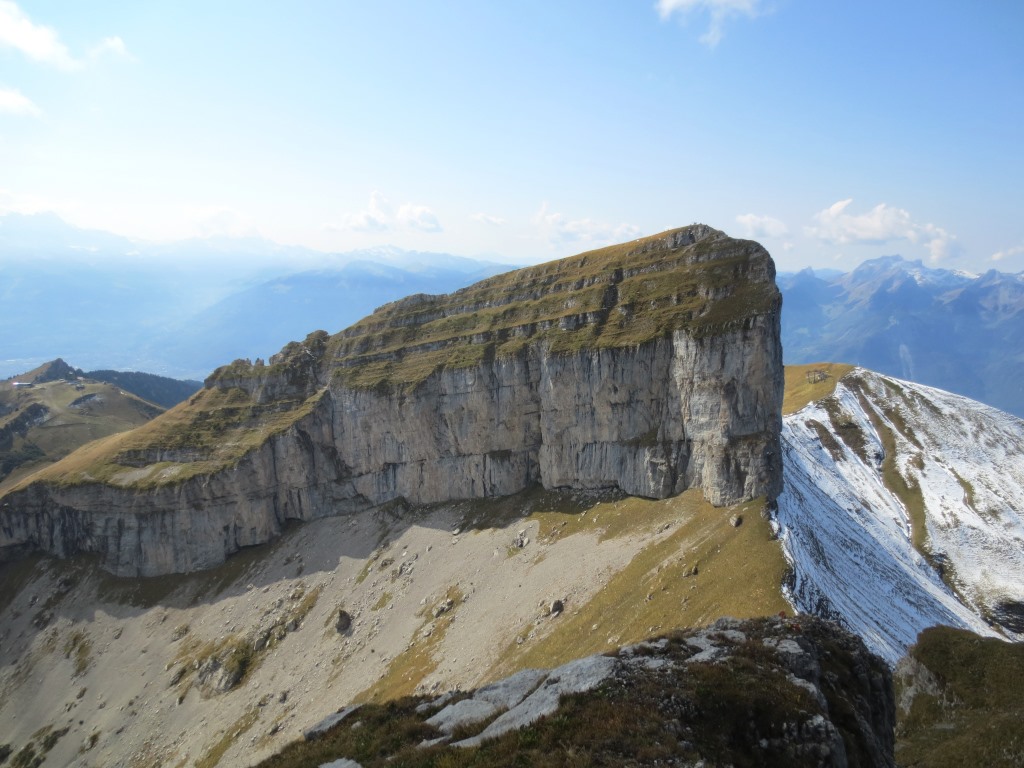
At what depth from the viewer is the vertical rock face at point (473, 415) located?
65.9 m

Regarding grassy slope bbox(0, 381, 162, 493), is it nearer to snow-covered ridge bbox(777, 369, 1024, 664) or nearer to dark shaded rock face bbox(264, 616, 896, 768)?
dark shaded rock face bbox(264, 616, 896, 768)

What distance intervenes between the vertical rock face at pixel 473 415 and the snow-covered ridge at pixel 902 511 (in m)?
12.5

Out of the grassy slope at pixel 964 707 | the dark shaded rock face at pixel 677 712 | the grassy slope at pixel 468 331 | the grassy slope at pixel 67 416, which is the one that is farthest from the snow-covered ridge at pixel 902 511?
the grassy slope at pixel 67 416

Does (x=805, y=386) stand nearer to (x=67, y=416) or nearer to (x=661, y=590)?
(x=661, y=590)

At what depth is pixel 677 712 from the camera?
16203mm

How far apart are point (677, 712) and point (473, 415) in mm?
72043

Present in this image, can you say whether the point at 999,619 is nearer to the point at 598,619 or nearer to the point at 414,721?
the point at 598,619

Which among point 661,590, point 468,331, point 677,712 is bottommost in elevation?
point 661,590

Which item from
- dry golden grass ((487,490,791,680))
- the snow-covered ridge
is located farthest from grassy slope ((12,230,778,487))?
the snow-covered ridge

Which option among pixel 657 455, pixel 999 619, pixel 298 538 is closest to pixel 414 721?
pixel 657 455

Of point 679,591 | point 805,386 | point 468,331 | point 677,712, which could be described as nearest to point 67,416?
point 468,331

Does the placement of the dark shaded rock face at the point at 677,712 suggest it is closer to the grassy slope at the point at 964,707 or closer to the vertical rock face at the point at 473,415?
the grassy slope at the point at 964,707

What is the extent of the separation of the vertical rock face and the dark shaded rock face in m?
39.3

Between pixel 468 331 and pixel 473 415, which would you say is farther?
pixel 468 331
